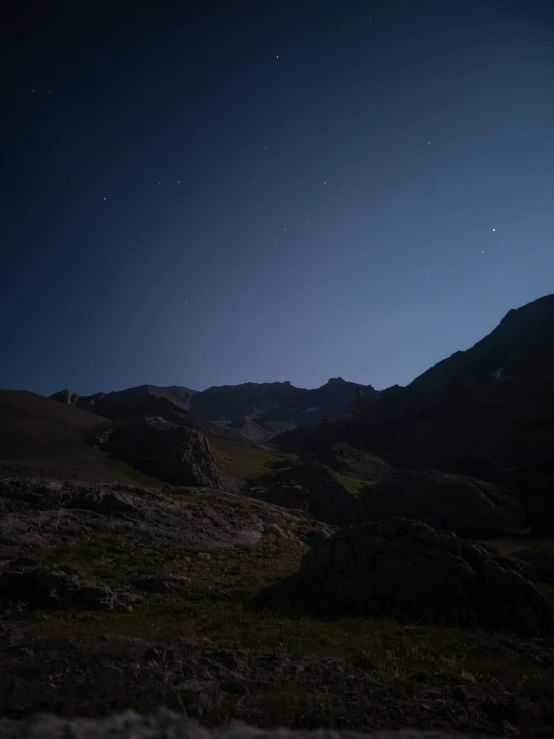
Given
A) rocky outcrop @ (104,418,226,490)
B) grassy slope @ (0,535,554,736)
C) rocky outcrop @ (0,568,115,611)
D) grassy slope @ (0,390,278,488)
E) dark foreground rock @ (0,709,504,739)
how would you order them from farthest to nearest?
rocky outcrop @ (104,418,226,490) < grassy slope @ (0,390,278,488) < rocky outcrop @ (0,568,115,611) < grassy slope @ (0,535,554,736) < dark foreground rock @ (0,709,504,739)

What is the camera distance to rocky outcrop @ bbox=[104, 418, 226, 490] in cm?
6475

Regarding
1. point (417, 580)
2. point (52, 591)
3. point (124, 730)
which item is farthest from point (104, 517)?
point (124, 730)

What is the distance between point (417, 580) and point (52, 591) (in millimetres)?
14440

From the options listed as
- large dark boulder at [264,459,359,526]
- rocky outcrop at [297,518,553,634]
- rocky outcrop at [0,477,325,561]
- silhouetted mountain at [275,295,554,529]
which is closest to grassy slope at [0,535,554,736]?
rocky outcrop at [297,518,553,634]

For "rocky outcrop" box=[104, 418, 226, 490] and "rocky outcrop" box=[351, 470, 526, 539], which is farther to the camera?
"rocky outcrop" box=[351, 470, 526, 539]

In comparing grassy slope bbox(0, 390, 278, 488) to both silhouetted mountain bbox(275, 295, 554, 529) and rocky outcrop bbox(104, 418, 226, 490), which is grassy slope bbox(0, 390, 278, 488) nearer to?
rocky outcrop bbox(104, 418, 226, 490)

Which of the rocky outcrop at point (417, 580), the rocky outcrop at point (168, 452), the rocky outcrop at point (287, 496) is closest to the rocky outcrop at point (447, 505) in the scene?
the rocky outcrop at point (287, 496)

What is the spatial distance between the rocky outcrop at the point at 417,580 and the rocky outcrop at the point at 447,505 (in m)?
51.2

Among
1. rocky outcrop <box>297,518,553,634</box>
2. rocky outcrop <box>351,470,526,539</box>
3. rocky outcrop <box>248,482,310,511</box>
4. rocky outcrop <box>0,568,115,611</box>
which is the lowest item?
rocky outcrop <box>351,470,526,539</box>

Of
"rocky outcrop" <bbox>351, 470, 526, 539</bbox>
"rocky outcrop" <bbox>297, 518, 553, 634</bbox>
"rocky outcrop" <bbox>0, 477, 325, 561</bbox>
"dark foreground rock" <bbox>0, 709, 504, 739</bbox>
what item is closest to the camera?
"dark foreground rock" <bbox>0, 709, 504, 739</bbox>

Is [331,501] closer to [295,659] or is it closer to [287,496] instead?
[287,496]

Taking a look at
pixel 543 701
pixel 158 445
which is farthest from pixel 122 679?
pixel 158 445

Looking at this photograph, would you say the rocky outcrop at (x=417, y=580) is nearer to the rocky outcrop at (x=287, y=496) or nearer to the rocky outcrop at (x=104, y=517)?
the rocky outcrop at (x=104, y=517)

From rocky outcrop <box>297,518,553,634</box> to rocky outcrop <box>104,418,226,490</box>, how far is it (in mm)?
46641
